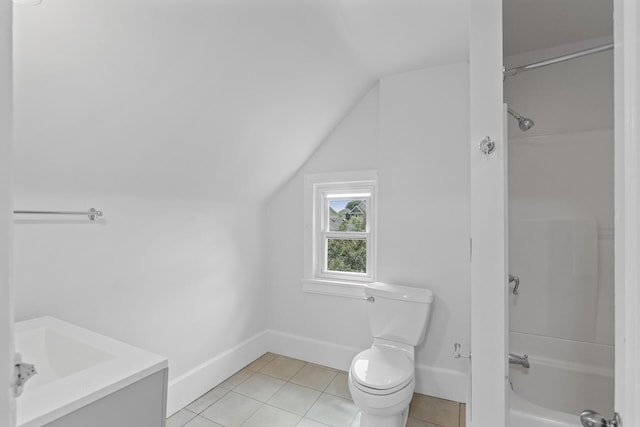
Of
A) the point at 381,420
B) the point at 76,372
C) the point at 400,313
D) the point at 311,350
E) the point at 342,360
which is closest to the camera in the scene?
the point at 76,372

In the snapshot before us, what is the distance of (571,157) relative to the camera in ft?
5.74

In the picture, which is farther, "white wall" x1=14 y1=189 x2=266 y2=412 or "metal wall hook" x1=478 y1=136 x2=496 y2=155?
"white wall" x1=14 y1=189 x2=266 y2=412

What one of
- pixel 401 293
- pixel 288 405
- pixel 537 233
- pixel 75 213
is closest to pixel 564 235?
pixel 537 233

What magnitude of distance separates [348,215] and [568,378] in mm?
1760

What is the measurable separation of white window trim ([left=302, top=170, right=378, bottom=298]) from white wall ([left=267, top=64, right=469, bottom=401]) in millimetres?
81

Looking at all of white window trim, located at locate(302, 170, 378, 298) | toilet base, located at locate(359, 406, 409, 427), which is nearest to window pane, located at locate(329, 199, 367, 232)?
white window trim, located at locate(302, 170, 378, 298)

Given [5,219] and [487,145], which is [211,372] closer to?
[5,219]

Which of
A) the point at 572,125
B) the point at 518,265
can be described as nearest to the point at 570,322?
the point at 518,265

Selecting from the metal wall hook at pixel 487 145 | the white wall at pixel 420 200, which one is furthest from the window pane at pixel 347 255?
the metal wall hook at pixel 487 145

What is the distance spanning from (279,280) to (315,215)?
711 mm

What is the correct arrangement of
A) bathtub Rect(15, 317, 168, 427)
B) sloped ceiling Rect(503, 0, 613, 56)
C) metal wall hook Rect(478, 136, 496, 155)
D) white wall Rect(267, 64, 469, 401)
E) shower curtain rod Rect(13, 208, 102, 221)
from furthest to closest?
white wall Rect(267, 64, 469, 401) < sloped ceiling Rect(503, 0, 613, 56) < shower curtain rod Rect(13, 208, 102, 221) < metal wall hook Rect(478, 136, 496, 155) < bathtub Rect(15, 317, 168, 427)

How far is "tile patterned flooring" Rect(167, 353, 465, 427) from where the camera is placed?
187 centimetres

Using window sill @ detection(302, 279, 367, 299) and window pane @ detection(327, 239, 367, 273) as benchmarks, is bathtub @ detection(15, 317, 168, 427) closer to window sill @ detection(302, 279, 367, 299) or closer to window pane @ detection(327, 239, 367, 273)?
window sill @ detection(302, 279, 367, 299)
